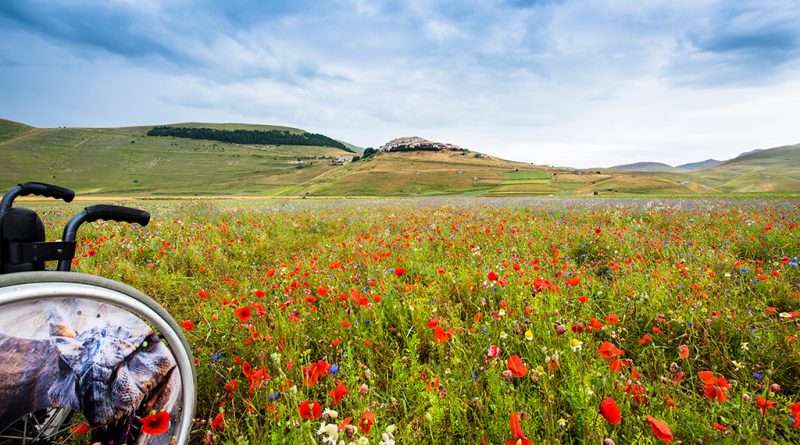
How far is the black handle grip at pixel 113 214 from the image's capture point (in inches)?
75.9

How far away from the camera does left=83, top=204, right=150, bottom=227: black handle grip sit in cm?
193

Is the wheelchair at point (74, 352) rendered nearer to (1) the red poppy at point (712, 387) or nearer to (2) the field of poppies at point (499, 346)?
(2) the field of poppies at point (499, 346)

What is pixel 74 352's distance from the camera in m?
1.51

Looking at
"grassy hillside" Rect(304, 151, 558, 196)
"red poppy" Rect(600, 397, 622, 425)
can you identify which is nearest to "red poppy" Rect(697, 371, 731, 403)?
"red poppy" Rect(600, 397, 622, 425)

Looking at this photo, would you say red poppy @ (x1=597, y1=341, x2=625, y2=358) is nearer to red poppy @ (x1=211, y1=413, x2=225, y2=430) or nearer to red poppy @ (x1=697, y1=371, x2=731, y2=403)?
red poppy @ (x1=697, y1=371, x2=731, y2=403)

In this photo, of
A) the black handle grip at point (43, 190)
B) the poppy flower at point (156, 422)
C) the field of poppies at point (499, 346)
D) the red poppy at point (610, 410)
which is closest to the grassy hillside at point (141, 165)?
the field of poppies at point (499, 346)

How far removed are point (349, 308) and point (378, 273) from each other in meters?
1.20

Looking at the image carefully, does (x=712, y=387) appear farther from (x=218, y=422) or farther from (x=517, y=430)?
(x=218, y=422)

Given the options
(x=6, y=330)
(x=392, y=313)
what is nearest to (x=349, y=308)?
(x=392, y=313)

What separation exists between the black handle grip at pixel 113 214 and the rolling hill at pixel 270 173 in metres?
81.4

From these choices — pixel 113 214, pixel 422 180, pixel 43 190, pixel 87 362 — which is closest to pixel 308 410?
pixel 87 362

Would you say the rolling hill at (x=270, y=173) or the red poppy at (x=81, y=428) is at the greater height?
the rolling hill at (x=270, y=173)

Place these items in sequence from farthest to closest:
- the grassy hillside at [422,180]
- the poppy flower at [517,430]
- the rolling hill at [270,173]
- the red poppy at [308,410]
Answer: the rolling hill at [270,173] → the grassy hillside at [422,180] → the red poppy at [308,410] → the poppy flower at [517,430]

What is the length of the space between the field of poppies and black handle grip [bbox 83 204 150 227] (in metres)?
0.95
